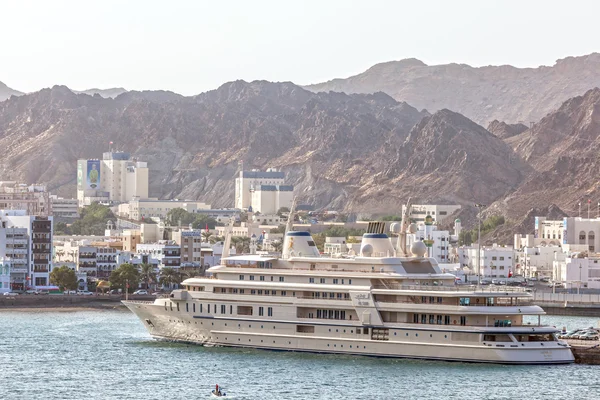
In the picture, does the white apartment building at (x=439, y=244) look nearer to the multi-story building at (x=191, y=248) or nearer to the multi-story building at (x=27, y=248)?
the multi-story building at (x=191, y=248)

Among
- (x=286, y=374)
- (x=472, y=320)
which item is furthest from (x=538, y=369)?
(x=286, y=374)

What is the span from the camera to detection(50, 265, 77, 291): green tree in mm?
133000

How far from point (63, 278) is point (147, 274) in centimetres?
940

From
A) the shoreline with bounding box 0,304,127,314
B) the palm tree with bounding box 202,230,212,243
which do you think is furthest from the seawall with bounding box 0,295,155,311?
the palm tree with bounding box 202,230,212,243

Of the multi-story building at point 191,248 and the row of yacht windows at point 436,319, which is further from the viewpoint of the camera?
the multi-story building at point 191,248

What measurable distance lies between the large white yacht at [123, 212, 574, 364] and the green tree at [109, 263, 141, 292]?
46140mm

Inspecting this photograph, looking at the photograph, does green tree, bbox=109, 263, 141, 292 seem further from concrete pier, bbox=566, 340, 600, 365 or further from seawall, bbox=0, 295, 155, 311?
concrete pier, bbox=566, 340, 600, 365

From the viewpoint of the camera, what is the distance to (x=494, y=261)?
160 metres

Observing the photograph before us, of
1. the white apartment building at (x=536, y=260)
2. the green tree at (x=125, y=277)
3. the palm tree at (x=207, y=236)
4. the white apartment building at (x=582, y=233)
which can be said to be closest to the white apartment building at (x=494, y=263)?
the white apartment building at (x=536, y=260)

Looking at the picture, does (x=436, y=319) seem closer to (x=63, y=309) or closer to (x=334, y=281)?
(x=334, y=281)

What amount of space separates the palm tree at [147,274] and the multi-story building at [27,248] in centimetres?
893

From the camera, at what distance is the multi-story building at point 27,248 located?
132 meters

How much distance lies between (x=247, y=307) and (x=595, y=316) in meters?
46.7

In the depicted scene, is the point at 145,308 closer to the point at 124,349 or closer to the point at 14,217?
the point at 124,349
